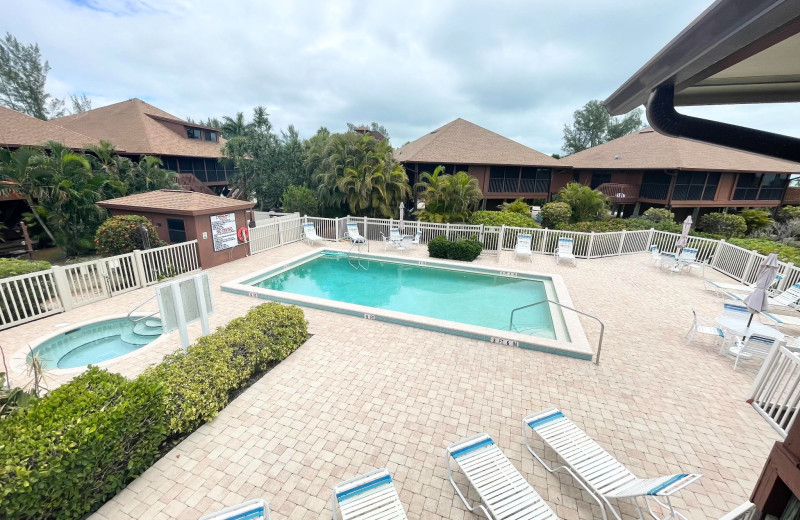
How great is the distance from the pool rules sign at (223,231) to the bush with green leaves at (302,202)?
6441mm

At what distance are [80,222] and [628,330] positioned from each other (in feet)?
59.7

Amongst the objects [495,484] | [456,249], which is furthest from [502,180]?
[495,484]

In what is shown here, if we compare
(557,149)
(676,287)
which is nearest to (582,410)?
(676,287)

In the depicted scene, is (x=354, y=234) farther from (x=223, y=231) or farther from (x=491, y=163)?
(x=491, y=163)

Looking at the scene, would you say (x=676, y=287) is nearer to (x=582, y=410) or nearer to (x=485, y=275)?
(x=485, y=275)

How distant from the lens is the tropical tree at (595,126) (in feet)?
150

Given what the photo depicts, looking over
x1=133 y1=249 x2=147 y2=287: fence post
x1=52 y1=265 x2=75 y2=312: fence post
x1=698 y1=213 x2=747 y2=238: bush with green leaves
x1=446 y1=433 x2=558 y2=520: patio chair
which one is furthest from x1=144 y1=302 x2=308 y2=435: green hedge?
x1=698 y1=213 x2=747 y2=238: bush with green leaves

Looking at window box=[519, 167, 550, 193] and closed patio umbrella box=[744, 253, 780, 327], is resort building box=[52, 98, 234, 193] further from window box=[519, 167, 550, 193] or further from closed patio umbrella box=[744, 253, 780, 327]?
closed patio umbrella box=[744, 253, 780, 327]

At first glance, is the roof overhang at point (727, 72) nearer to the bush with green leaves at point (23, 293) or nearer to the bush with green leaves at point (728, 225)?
the bush with green leaves at point (23, 293)

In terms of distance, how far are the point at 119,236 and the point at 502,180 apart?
20969 millimetres

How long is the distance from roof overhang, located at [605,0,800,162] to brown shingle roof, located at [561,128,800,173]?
22369mm

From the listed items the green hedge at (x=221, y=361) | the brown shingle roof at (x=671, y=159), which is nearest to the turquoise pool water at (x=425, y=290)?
the green hedge at (x=221, y=361)

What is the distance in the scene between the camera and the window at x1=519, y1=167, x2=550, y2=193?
23.1m

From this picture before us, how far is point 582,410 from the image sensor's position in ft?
16.0
